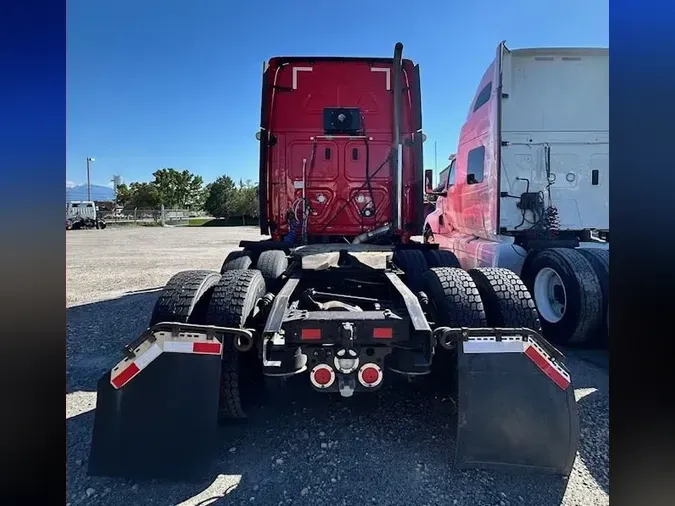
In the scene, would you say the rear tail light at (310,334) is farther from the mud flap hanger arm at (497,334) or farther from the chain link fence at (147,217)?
the chain link fence at (147,217)

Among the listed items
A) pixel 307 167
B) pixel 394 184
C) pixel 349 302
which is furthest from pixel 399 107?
pixel 349 302

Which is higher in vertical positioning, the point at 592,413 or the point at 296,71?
the point at 296,71

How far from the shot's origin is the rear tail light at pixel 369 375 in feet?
7.66

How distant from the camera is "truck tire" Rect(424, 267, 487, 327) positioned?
2.60m

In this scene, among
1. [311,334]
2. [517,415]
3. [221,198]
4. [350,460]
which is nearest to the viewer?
[517,415]

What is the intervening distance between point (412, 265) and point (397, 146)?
1233 millimetres

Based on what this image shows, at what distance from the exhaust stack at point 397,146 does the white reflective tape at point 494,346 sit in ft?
7.85

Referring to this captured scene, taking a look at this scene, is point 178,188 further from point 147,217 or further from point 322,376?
point 322,376

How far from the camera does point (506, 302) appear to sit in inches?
106

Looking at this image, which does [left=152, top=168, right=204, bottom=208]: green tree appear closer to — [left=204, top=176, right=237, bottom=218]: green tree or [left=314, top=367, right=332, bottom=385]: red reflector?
[left=204, top=176, right=237, bottom=218]: green tree

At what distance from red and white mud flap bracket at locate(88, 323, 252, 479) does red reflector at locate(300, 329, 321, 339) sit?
51 centimetres

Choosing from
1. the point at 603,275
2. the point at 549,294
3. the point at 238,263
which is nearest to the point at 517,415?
the point at 238,263

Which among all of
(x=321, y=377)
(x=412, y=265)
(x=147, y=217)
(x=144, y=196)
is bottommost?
(x=321, y=377)
